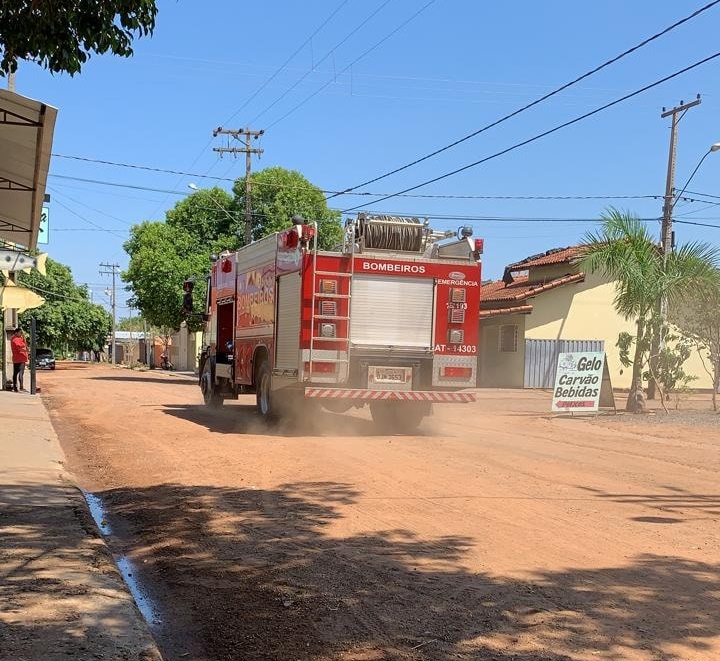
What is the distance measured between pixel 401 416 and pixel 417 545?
8522mm

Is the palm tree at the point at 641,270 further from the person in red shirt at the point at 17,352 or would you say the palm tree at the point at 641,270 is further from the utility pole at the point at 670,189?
the person in red shirt at the point at 17,352

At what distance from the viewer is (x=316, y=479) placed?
8.95m

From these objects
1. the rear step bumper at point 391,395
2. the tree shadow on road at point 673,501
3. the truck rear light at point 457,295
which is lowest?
the tree shadow on road at point 673,501

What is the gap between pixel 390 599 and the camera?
4.85 m

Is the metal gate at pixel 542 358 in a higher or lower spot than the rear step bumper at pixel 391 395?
higher

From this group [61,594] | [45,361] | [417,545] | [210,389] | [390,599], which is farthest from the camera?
[45,361]

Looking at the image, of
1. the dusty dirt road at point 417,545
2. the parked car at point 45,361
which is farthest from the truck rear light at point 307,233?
the parked car at point 45,361

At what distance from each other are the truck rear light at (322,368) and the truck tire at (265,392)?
1.89 meters

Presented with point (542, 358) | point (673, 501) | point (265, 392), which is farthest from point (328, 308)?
point (542, 358)

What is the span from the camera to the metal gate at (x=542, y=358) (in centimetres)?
3114

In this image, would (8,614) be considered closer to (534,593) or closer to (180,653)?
(180,653)

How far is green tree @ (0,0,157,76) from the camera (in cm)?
572

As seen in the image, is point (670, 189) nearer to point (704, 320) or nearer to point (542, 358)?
point (704, 320)

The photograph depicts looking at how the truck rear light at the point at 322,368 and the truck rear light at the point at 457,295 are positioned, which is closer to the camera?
the truck rear light at the point at 322,368
